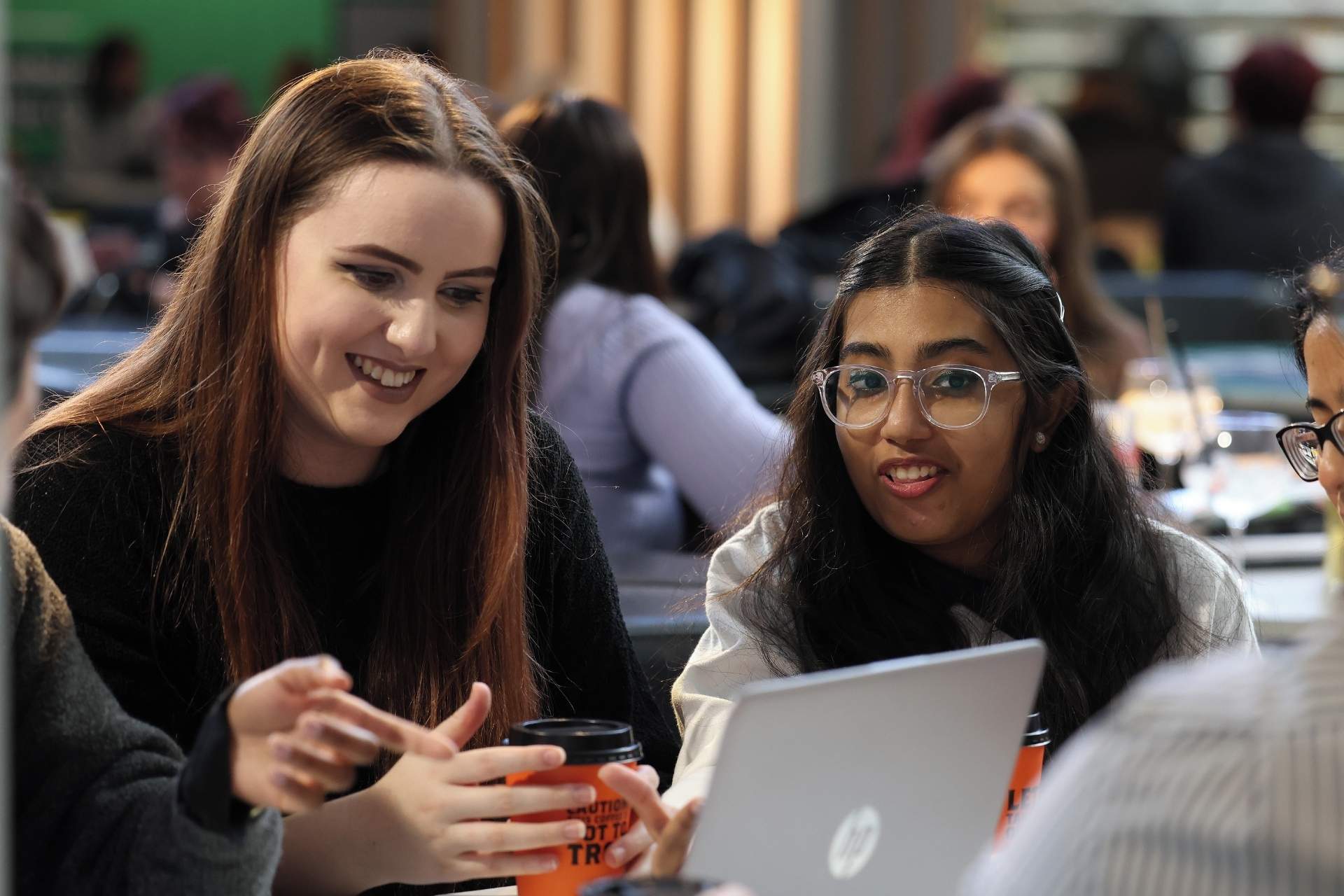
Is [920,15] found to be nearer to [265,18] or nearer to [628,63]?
[628,63]

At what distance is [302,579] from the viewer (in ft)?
5.25

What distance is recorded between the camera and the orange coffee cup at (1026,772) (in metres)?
1.17

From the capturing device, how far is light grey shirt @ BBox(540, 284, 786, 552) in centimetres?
270

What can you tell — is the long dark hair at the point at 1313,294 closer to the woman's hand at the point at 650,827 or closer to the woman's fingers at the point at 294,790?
the woman's hand at the point at 650,827

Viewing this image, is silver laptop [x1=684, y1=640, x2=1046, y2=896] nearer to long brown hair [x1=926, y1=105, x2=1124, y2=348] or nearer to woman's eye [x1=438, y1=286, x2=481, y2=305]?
woman's eye [x1=438, y1=286, x2=481, y2=305]

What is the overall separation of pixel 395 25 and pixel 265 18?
0.91m

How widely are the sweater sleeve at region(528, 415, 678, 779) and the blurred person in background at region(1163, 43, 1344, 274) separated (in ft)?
12.0

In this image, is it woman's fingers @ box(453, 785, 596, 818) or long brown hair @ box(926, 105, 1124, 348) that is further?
long brown hair @ box(926, 105, 1124, 348)

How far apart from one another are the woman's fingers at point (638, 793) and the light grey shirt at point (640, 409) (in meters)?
1.52

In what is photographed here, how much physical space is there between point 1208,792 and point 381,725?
1.72ft

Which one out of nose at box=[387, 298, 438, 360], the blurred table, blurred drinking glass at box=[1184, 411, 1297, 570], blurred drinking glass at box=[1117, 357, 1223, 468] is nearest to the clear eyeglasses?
nose at box=[387, 298, 438, 360]

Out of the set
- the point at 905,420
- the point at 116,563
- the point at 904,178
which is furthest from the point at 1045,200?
the point at 116,563

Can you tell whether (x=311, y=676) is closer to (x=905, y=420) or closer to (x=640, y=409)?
(x=905, y=420)

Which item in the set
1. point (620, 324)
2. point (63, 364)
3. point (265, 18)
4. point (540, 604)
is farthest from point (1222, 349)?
point (265, 18)
